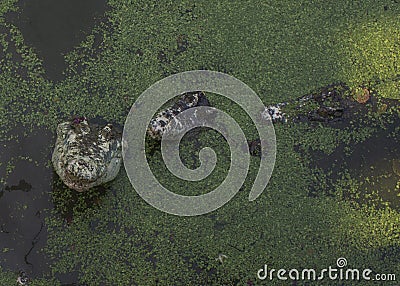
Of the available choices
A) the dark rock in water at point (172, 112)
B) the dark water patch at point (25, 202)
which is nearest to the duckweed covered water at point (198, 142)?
the dark water patch at point (25, 202)

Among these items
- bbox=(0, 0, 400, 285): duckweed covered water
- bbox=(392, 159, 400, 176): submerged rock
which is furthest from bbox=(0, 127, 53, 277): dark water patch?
bbox=(392, 159, 400, 176): submerged rock

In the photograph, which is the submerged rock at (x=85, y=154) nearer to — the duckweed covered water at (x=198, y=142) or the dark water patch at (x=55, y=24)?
the duckweed covered water at (x=198, y=142)

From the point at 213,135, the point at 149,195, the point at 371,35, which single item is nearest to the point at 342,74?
the point at 371,35

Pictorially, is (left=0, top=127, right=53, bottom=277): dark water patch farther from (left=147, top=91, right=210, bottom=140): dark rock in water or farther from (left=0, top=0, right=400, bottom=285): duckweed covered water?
(left=147, top=91, right=210, bottom=140): dark rock in water

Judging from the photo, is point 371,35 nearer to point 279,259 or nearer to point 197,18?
point 197,18

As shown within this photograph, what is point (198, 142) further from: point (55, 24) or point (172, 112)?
point (55, 24)

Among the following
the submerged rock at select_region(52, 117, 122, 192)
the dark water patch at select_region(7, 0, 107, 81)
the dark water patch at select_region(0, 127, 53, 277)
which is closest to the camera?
the submerged rock at select_region(52, 117, 122, 192)
